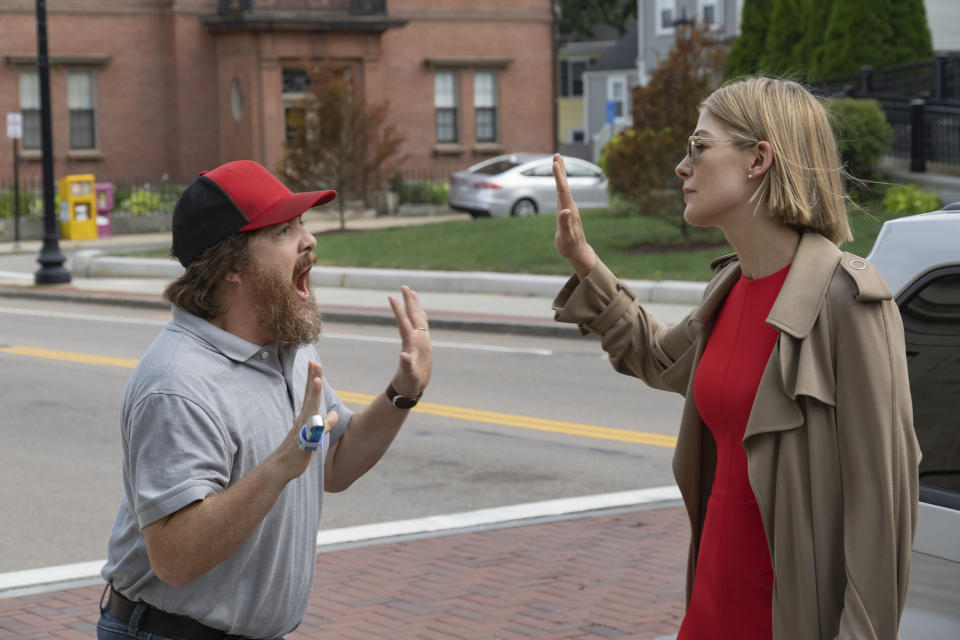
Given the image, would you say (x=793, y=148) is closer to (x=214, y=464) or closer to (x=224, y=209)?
(x=224, y=209)

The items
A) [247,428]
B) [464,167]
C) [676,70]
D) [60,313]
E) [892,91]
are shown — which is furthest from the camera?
[464,167]

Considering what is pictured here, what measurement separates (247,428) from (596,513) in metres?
5.29

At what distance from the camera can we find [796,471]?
2801mm

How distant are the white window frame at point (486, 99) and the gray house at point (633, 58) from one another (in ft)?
13.4

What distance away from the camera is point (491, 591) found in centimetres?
671

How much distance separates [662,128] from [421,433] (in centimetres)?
1202

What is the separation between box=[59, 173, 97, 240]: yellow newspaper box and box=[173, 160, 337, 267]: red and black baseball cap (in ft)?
103

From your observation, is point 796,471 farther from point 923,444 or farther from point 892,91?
point 892,91

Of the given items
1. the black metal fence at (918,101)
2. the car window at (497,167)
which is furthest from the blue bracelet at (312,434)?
the car window at (497,167)

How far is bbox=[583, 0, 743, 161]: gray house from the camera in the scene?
47906 millimetres

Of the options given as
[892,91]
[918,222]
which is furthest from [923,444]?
[892,91]

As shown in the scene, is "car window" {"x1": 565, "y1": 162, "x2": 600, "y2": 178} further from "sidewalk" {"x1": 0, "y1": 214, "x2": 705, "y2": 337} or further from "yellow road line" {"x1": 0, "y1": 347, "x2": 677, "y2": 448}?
"yellow road line" {"x1": 0, "y1": 347, "x2": 677, "y2": 448}

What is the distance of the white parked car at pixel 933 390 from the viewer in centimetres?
319

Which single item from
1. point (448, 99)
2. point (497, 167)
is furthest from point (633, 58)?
point (497, 167)
